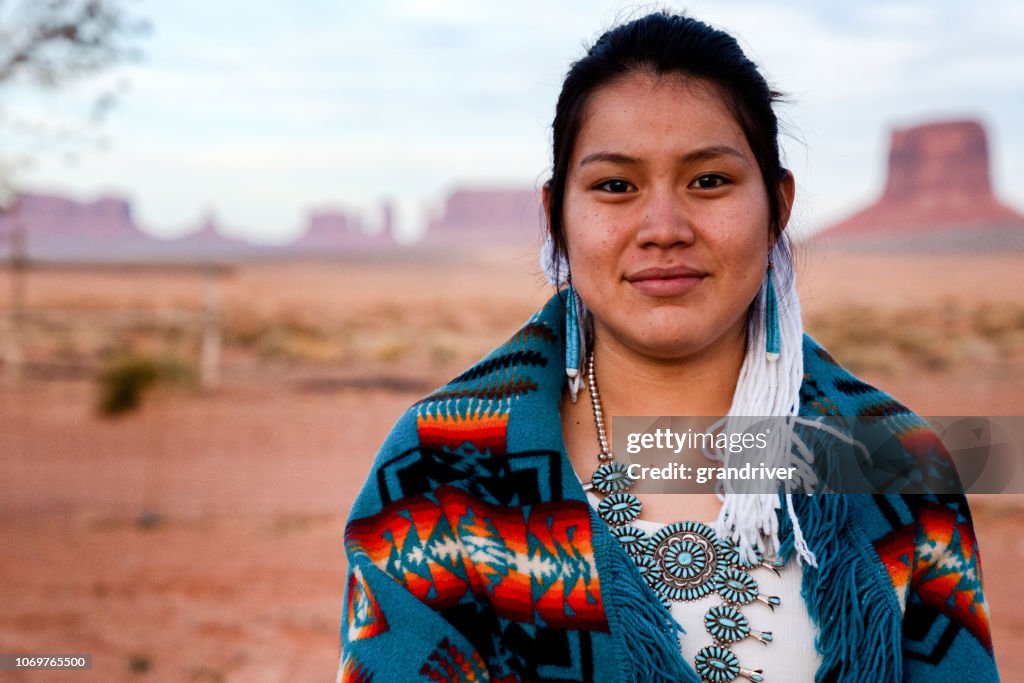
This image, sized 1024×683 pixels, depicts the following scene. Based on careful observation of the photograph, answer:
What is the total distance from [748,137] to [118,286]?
2878 inches

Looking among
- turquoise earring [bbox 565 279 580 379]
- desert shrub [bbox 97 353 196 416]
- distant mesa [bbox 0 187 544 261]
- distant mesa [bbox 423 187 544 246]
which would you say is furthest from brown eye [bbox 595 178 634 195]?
distant mesa [bbox 423 187 544 246]

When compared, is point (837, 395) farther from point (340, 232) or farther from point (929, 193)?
point (340, 232)

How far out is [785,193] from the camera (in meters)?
1.90

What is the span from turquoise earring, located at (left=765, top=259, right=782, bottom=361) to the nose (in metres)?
0.35

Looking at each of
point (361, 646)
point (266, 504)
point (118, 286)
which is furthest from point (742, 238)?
point (118, 286)

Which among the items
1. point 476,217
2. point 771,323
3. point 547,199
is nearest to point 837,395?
point 771,323

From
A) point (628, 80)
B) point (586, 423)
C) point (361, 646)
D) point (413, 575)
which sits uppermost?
point (628, 80)

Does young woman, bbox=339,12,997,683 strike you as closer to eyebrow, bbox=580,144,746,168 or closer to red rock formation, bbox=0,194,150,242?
eyebrow, bbox=580,144,746,168

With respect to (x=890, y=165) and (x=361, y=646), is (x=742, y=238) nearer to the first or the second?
(x=361, y=646)

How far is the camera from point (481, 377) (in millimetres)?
1847

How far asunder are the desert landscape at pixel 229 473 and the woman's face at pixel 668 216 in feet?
1.52

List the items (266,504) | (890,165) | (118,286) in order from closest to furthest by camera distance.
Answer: (266,504), (118,286), (890,165)

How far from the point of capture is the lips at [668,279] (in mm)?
1684

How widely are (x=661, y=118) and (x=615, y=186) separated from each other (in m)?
0.15
